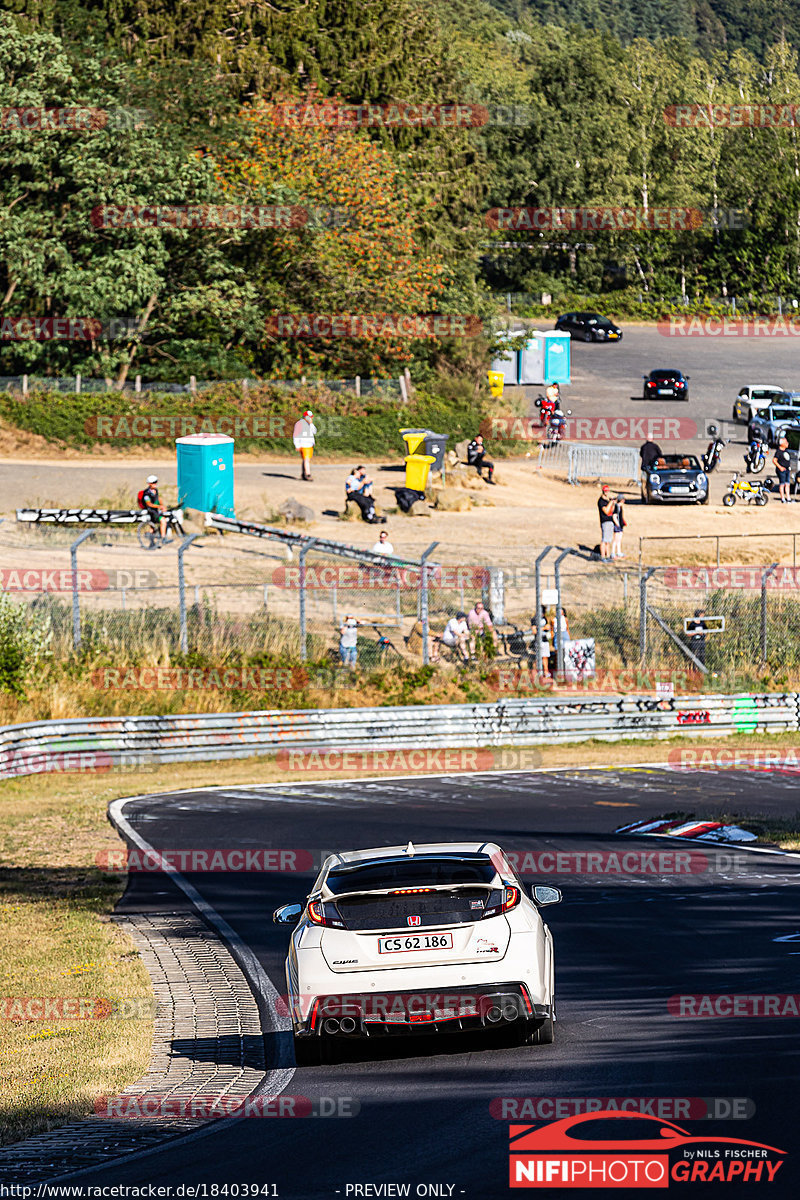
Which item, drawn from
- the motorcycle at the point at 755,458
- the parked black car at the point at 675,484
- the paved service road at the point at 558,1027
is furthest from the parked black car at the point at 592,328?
the paved service road at the point at 558,1027

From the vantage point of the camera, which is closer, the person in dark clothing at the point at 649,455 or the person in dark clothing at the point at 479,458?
the person in dark clothing at the point at 649,455

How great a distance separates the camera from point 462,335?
184 ft

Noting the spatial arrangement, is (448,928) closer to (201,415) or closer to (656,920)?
(656,920)

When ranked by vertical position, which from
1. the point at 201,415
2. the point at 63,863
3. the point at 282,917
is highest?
the point at 201,415

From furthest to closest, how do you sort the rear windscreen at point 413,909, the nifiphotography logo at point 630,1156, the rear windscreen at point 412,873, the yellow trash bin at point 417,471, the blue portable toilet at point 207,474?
the yellow trash bin at point 417,471 < the blue portable toilet at point 207,474 < the rear windscreen at point 412,873 < the rear windscreen at point 413,909 < the nifiphotography logo at point 630,1156

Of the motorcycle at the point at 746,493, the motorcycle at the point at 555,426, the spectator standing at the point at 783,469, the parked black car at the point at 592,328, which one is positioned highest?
the parked black car at the point at 592,328

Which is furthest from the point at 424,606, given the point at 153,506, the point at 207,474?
the point at 207,474

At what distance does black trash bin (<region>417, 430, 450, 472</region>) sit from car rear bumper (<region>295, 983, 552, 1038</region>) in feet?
114

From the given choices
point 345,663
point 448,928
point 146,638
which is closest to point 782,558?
point 345,663

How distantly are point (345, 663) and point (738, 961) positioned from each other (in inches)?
647

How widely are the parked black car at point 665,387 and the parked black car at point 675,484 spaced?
2030 cm

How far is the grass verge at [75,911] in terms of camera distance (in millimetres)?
9055

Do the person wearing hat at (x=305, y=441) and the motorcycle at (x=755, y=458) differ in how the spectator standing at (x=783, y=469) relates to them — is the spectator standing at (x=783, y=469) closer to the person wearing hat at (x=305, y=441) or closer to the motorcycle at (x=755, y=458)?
the motorcycle at (x=755, y=458)

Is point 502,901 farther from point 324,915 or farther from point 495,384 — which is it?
point 495,384
